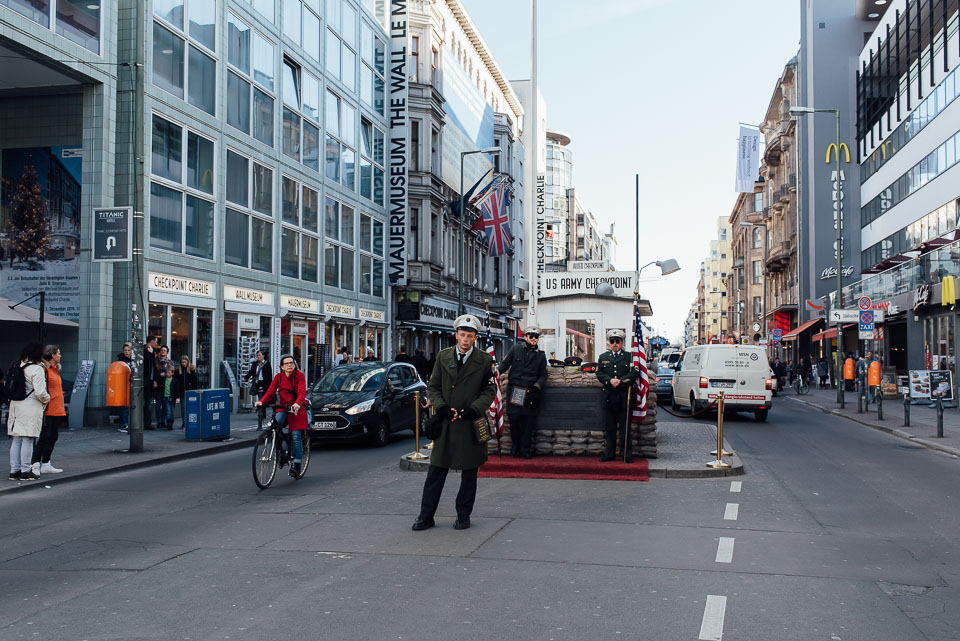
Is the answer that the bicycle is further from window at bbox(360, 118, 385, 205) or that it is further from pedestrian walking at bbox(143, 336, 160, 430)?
window at bbox(360, 118, 385, 205)

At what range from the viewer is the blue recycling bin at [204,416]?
16672mm

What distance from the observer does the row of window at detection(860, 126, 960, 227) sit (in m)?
32.9

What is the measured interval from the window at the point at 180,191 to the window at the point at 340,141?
8.74m

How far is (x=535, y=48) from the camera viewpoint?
22.6 metres

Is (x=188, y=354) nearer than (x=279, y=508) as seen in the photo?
No

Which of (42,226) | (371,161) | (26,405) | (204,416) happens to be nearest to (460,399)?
(26,405)

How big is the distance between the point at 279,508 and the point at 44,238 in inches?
528

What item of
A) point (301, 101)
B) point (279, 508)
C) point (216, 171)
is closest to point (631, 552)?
point (279, 508)

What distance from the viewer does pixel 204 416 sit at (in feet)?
54.8

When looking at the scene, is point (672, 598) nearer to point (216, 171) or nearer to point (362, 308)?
point (216, 171)

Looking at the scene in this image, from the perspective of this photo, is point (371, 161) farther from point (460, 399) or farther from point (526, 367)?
point (460, 399)

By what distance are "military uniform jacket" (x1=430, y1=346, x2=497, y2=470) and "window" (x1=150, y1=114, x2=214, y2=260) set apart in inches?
578

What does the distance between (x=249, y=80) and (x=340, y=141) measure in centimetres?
744

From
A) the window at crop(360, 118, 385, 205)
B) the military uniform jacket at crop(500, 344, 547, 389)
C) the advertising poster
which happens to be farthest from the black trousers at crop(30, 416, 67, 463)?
the window at crop(360, 118, 385, 205)
